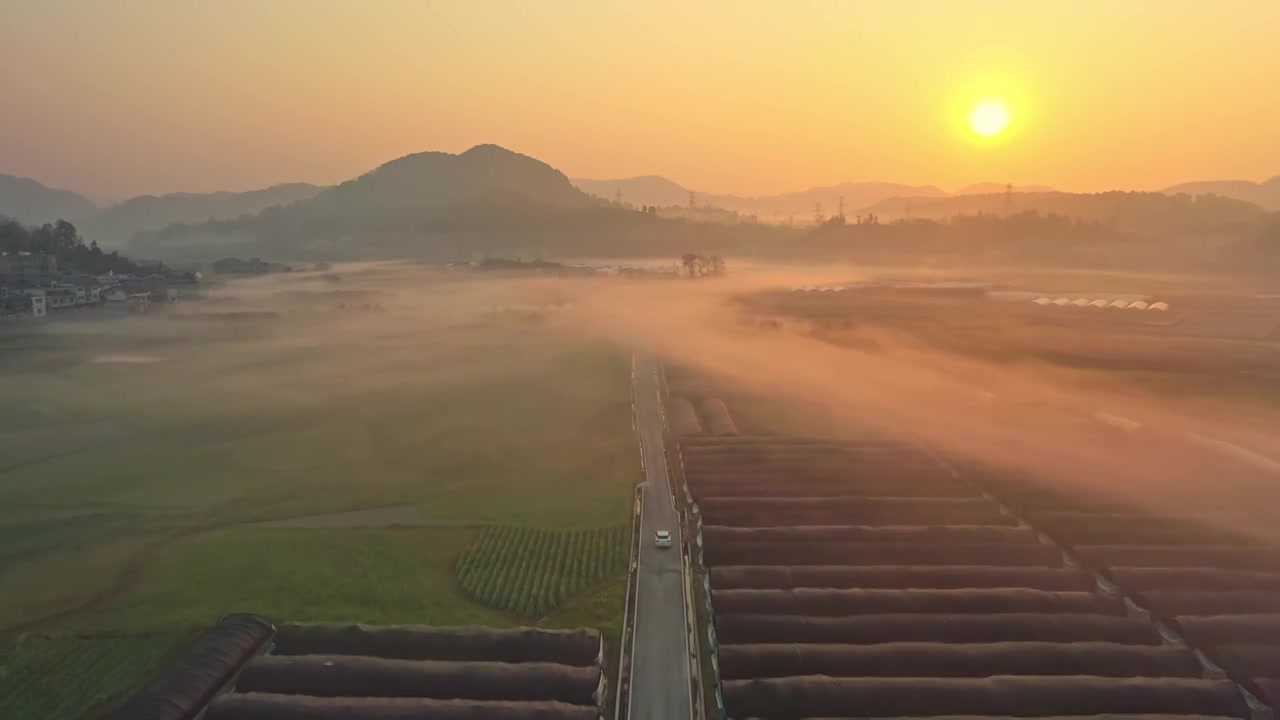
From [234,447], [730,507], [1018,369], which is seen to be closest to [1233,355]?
[1018,369]

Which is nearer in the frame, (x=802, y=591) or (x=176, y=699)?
(x=176, y=699)

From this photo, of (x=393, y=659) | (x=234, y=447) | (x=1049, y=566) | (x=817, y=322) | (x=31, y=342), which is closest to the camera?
(x=393, y=659)

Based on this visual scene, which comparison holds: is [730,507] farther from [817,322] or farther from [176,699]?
[817,322]

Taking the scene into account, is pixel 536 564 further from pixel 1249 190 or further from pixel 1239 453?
pixel 1249 190

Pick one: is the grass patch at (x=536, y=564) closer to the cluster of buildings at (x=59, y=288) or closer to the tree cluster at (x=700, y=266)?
the cluster of buildings at (x=59, y=288)

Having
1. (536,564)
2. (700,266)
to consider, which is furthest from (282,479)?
(700,266)

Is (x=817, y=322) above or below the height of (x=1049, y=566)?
above

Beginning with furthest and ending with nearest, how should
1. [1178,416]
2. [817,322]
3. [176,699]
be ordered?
[817,322], [1178,416], [176,699]

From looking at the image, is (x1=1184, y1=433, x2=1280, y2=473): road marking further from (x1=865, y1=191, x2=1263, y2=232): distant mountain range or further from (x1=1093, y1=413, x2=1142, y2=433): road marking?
(x1=865, y1=191, x2=1263, y2=232): distant mountain range
